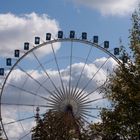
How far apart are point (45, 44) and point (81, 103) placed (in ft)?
31.6

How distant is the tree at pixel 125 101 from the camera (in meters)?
29.0

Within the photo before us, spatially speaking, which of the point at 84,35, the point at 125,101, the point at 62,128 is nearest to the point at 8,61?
the point at 84,35

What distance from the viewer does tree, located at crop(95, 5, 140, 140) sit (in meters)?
29.0

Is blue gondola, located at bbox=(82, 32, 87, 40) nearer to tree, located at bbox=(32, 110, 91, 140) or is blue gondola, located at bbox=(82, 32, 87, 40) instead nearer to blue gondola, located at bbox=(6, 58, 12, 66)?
blue gondola, located at bbox=(6, 58, 12, 66)

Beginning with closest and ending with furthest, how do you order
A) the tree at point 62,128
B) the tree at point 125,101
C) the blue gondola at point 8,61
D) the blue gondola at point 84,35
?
the tree at point 125,101, the tree at point 62,128, the blue gondola at point 8,61, the blue gondola at point 84,35

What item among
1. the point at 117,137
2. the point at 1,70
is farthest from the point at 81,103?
the point at 117,137

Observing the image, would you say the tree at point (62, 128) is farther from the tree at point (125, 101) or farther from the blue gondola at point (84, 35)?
the tree at point (125, 101)

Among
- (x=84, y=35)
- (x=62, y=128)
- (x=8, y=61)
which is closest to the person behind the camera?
(x=62, y=128)

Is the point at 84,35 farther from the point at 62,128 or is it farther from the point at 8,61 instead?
the point at 62,128

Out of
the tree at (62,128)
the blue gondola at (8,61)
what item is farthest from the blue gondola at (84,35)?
the tree at (62,128)

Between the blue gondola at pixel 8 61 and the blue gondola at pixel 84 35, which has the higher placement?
the blue gondola at pixel 84 35

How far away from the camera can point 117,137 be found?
3109 centimetres

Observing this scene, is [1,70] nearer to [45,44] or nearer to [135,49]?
[45,44]

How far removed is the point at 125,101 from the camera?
96.5 feet
